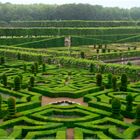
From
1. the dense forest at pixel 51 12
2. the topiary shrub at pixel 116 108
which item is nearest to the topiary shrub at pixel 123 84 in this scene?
the topiary shrub at pixel 116 108

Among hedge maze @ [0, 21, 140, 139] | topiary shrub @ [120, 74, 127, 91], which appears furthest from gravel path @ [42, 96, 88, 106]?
topiary shrub @ [120, 74, 127, 91]

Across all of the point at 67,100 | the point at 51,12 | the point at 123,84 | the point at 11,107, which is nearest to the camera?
the point at 11,107

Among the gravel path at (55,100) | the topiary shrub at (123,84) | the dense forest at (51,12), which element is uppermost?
the dense forest at (51,12)

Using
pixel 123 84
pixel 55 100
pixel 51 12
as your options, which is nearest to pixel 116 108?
pixel 55 100

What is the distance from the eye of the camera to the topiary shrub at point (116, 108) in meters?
15.7

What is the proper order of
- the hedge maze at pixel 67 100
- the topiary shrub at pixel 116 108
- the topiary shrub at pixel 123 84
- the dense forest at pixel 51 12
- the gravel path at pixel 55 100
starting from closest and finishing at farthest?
the hedge maze at pixel 67 100 < the topiary shrub at pixel 116 108 < the gravel path at pixel 55 100 < the topiary shrub at pixel 123 84 < the dense forest at pixel 51 12

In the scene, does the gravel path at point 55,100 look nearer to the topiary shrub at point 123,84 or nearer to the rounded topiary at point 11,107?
the topiary shrub at point 123,84

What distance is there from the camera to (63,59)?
3050 cm

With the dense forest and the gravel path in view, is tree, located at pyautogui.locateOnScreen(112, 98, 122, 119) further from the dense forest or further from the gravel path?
the dense forest

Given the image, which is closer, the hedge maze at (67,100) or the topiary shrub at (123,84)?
the hedge maze at (67,100)

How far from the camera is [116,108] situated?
15.8m

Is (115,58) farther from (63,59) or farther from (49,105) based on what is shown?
(49,105)

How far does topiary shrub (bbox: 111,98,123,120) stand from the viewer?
15695 mm

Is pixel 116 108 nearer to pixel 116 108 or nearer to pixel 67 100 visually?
pixel 116 108
